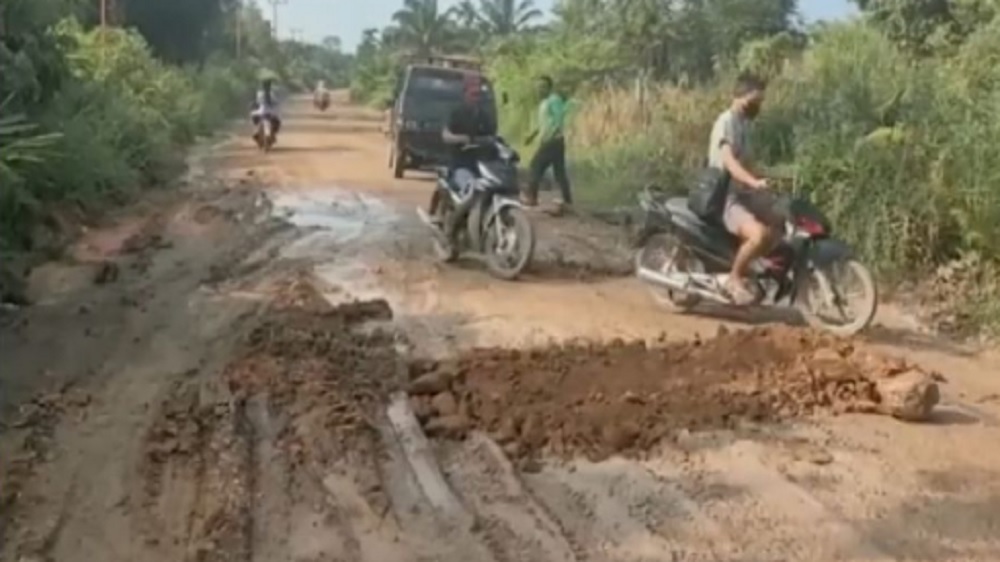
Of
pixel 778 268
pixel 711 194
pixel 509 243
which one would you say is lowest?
pixel 509 243

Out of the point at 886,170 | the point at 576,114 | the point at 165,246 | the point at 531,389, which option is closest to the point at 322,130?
the point at 576,114

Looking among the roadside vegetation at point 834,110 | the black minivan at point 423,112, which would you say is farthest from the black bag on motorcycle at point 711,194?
the black minivan at point 423,112

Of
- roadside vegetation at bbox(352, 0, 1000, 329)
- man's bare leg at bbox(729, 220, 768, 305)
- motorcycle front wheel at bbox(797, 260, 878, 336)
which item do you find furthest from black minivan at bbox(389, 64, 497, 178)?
motorcycle front wheel at bbox(797, 260, 878, 336)

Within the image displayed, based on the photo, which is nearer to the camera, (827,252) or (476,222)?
(827,252)

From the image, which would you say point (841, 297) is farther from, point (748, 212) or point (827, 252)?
point (748, 212)

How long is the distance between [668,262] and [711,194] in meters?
0.81

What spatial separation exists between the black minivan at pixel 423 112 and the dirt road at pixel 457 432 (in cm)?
1129

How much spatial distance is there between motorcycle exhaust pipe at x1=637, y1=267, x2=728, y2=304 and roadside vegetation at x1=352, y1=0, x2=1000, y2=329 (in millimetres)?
1744

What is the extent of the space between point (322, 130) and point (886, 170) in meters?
28.7

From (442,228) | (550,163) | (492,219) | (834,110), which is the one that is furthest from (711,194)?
(550,163)

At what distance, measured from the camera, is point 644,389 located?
24.2 ft

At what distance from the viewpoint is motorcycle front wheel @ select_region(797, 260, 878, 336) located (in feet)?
29.8

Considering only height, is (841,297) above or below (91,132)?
above

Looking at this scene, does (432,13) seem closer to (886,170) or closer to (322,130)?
(322,130)
